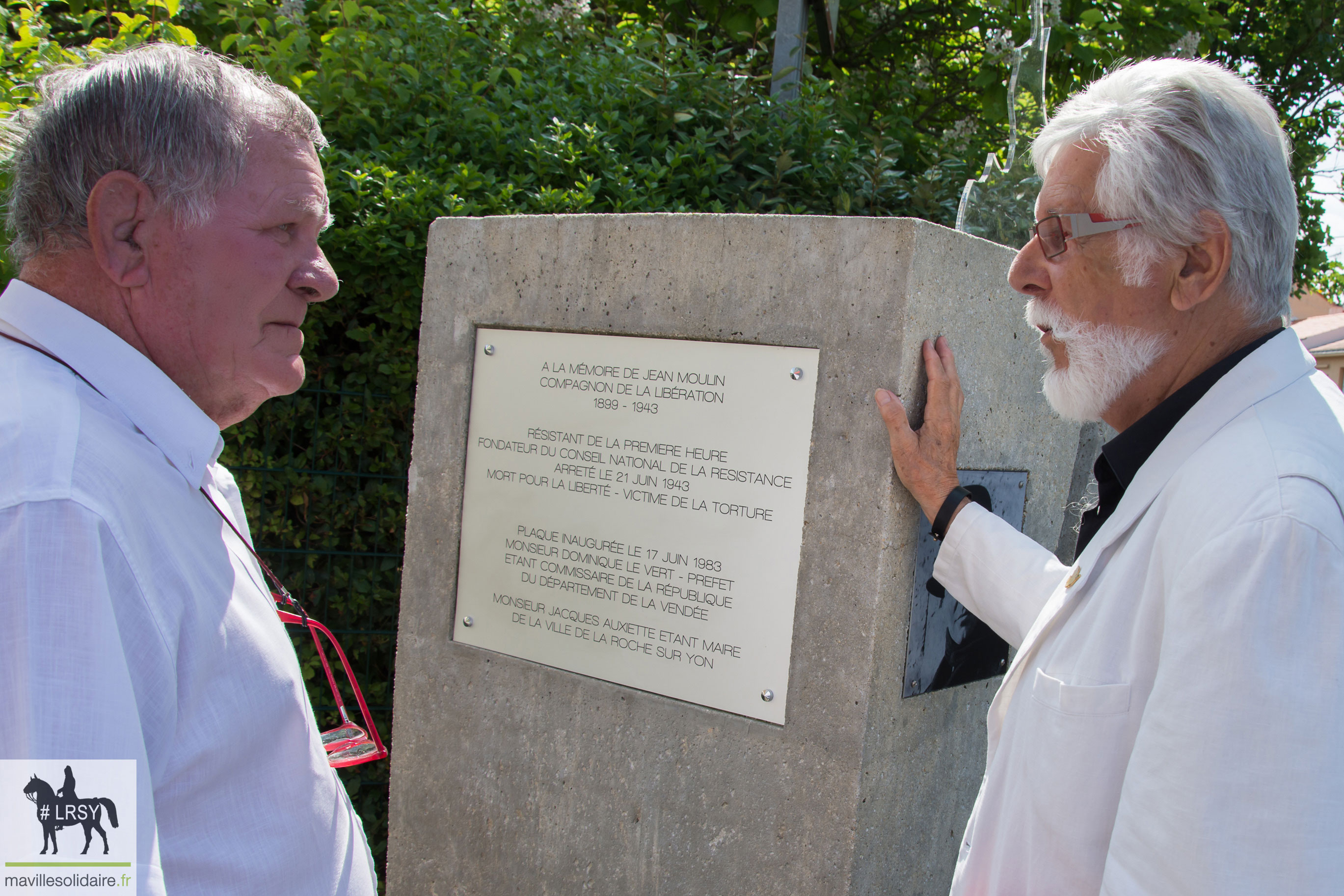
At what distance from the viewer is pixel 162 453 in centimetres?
129

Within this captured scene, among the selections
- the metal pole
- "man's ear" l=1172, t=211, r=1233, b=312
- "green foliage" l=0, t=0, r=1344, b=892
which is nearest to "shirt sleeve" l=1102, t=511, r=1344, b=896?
"man's ear" l=1172, t=211, r=1233, b=312

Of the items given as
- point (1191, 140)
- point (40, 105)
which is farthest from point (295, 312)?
point (1191, 140)

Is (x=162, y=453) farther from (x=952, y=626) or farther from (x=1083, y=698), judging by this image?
(x=952, y=626)

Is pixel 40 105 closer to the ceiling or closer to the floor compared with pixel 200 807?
closer to the ceiling

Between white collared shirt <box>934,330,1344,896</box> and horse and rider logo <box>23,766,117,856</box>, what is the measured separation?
126cm

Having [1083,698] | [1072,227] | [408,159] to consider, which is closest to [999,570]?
[1083,698]

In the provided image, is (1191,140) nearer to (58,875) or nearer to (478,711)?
(58,875)

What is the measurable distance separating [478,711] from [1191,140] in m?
2.17

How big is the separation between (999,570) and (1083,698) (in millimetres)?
635

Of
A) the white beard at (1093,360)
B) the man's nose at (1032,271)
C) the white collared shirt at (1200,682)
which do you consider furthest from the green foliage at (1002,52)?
the white collared shirt at (1200,682)

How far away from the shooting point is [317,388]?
3.76 m

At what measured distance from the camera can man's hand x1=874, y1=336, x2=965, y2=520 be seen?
2084 mm

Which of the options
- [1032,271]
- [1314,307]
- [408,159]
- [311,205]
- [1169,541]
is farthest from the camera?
[1314,307]

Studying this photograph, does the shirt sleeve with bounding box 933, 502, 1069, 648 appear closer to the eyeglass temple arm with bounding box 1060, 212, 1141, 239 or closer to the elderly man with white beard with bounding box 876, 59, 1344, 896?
the elderly man with white beard with bounding box 876, 59, 1344, 896
